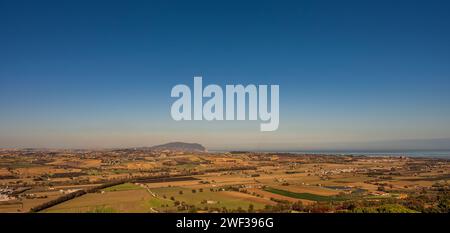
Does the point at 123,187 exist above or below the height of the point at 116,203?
below

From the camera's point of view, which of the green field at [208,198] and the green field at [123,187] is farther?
the green field at [123,187]

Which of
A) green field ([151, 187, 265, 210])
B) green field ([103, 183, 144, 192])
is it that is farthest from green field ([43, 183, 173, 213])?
green field ([151, 187, 265, 210])

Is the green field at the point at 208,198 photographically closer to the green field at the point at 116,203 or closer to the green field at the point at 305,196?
the green field at the point at 116,203

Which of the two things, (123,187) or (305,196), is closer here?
(305,196)

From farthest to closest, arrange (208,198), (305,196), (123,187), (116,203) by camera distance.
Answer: (123,187) → (305,196) → (208,198) → (116,203)

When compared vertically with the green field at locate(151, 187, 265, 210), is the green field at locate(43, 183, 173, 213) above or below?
above

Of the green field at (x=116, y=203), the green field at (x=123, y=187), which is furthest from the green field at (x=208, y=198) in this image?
the green field at (x=123, y=187)

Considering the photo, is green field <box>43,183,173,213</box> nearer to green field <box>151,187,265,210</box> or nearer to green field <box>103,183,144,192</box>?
green field <box>103,183,144,192</box>

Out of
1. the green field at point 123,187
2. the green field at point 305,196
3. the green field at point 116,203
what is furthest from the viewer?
the green field at point 123,187

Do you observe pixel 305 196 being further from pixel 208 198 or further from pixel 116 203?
pixel 116 203

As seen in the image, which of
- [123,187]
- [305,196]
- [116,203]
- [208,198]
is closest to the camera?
[116,203]

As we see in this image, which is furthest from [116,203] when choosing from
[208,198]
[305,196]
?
[305,196]
